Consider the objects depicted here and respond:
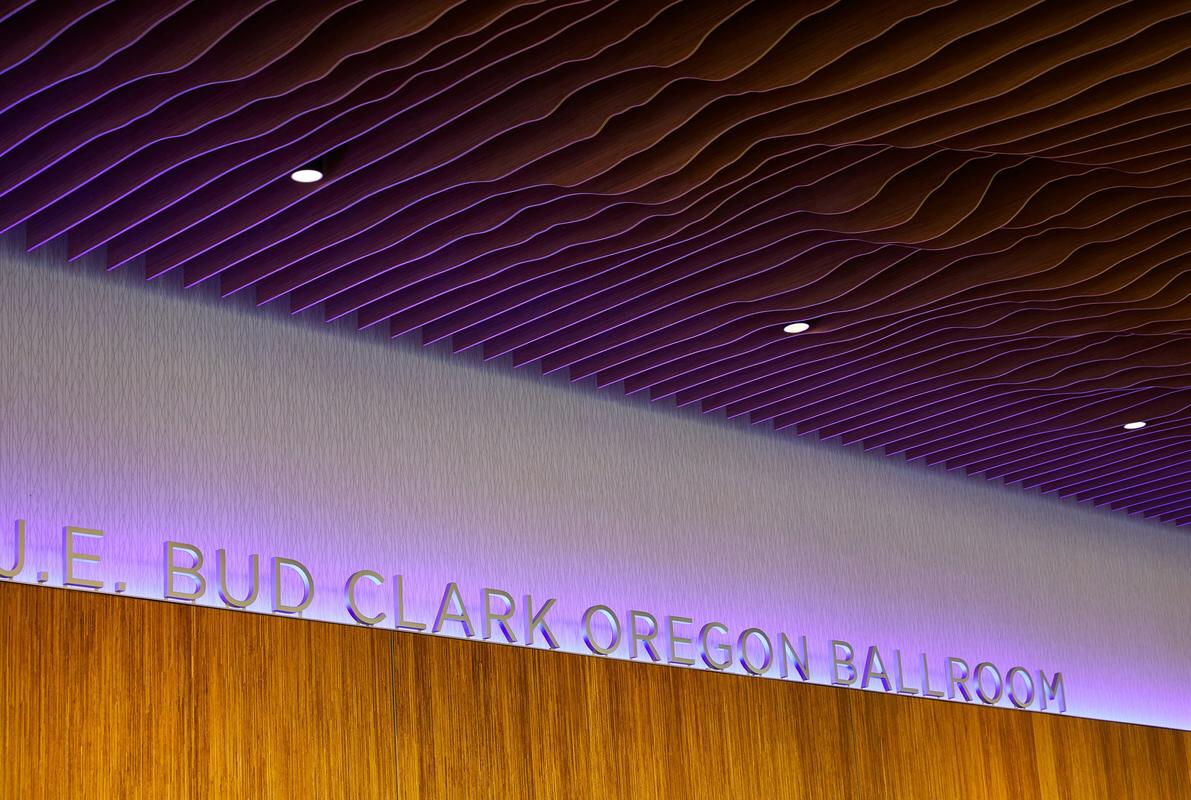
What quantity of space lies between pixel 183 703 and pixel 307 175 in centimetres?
156

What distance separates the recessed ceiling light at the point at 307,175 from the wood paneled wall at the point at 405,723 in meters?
1.30

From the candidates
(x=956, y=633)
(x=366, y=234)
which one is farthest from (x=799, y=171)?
(x=956, y=633)

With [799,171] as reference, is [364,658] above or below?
below

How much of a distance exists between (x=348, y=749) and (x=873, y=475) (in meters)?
3.55

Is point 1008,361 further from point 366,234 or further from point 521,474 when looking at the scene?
point 366,234

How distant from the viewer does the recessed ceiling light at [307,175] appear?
4.39 m

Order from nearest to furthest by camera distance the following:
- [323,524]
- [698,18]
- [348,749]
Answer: [698,18] → [348,749] → [323,524]

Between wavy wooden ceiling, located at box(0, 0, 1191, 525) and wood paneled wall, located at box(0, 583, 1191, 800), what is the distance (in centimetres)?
123

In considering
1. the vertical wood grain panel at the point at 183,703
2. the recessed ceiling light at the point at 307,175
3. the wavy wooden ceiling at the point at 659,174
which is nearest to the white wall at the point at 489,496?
the wavy wooden ceiling at the point at 659,174

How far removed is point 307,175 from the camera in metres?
4.41

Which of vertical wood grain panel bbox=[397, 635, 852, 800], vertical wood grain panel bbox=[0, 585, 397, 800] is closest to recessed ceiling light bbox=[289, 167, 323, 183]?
vertical wood grain panel bbox=[0, 585, 397, 800]

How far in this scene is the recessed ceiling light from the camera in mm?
4395

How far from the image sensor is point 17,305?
471cm

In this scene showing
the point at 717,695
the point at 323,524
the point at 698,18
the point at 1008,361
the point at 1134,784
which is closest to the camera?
the point at 698,18
